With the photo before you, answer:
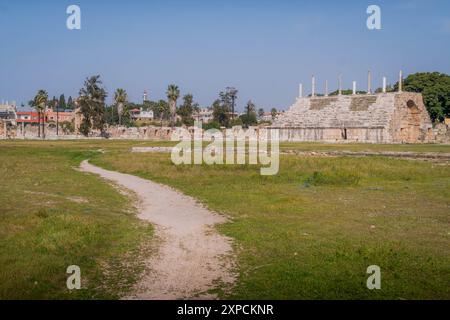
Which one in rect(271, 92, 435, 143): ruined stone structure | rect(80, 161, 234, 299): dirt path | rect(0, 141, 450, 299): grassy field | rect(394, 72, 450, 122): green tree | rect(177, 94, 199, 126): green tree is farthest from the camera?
rect(177, 94, 199, 126): green tree

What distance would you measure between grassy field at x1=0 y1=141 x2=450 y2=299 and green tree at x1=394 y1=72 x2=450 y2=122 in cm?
8217

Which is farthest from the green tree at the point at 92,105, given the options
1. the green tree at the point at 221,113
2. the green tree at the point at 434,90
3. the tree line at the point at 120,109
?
the green tree at the point at 434,90

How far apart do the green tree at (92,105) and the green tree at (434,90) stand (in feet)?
233

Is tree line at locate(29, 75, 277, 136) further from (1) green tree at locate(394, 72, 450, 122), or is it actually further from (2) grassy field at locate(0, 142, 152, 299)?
(2) grassy field at locate(0, 142, 152, 299)

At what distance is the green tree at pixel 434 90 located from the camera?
10169 cm

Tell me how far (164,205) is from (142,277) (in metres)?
9.84

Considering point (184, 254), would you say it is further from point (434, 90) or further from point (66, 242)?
point (434, 90)

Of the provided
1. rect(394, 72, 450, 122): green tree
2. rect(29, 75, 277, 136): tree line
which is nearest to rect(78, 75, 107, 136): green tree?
rect(29, 75, 277, 136): tree line

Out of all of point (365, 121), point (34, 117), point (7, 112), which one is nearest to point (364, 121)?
point (365, 121)

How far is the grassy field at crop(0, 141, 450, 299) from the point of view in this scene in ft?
30.1

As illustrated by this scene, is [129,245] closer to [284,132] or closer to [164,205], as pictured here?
[164,205]

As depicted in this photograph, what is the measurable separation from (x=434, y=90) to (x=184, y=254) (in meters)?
103

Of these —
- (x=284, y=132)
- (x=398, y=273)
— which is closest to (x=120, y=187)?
(x=398, y=273)

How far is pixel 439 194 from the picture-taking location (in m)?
21.7
